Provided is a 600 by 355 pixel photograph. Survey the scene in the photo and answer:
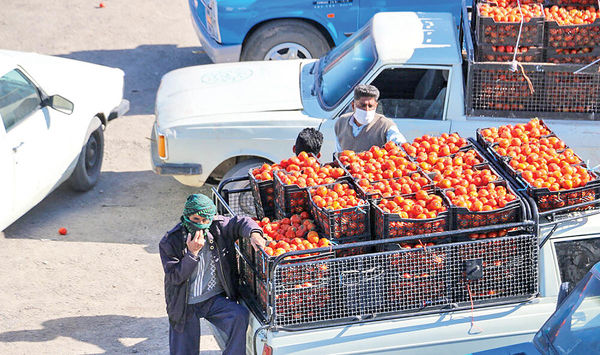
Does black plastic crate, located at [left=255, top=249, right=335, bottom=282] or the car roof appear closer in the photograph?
black plastic crate, located at [left=255, top=249, right=335, bottom=282]

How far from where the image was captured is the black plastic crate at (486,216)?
5.88m

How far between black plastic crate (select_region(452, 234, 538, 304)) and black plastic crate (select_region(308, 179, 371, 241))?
651 millimetres

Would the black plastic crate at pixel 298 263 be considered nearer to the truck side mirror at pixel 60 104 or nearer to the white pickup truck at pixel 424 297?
the white pickup truck at pixel 424 297

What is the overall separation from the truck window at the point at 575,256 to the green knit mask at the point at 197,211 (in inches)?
92.5

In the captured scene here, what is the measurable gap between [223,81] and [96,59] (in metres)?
5.39

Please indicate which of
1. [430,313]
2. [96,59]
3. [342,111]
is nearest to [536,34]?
[342,111]

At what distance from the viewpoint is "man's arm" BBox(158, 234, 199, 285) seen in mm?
5781

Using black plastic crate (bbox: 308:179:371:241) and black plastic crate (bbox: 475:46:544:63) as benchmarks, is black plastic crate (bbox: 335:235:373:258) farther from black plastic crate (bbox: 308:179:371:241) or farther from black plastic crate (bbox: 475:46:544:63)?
black plastic crate (bbox: 475:46:544:63)

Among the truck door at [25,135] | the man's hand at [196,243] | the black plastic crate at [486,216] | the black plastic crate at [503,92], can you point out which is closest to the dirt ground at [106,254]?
the truck door at [25,135]

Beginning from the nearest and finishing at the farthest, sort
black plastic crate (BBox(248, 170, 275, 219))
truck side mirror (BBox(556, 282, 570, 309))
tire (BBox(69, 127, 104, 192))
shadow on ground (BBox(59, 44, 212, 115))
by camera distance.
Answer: truck side mirror (BBox(556, 282, 570, 309)) < black plastic crate (BBox(248, 170, 275, 219)) < tire (BBox(69, 127, 104, 192)) < shadow on ground (BBox(59, 44, 212, 115))

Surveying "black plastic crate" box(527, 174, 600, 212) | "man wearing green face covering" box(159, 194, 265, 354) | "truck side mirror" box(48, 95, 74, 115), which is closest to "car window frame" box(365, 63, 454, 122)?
"black plastic crate" box(527, 174, 600, 212)

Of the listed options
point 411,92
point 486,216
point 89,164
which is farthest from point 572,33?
point 89,164

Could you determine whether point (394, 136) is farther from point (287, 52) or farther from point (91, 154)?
point (287, 52)

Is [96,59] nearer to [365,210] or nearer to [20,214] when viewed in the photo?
[20,214]
